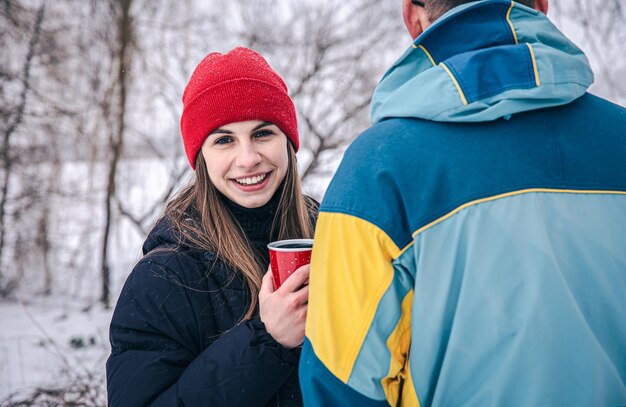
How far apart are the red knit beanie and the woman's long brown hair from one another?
0.13 m

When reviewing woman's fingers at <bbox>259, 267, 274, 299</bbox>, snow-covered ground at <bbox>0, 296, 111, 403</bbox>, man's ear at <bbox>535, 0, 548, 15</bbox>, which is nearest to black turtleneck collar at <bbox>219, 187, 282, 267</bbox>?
woman's fingers at <bbox>259, 267, 274, 299</bbox>

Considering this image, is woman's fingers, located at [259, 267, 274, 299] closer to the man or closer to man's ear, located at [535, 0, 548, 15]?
the man

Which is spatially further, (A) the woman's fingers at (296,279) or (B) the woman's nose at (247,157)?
(B) the woman's nose at (247,157)

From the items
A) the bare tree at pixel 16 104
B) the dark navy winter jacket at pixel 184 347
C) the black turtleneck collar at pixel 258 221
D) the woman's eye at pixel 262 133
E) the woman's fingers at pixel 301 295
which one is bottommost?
the dark navy winter jacket at pixel 184 347

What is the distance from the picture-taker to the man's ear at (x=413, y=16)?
3.66ft

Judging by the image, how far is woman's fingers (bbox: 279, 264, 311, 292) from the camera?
4.00ft

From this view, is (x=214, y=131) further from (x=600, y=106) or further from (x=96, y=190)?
(x=96, y=190)

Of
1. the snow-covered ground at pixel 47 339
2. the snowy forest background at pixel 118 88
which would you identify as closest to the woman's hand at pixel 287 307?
the snow-covered ground at pixel 47 339

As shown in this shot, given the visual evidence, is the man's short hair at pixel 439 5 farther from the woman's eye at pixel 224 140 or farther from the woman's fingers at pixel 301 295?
the woman's eye at pixel 224 140

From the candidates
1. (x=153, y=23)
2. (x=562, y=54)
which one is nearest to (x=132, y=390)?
(x=562, y=54)

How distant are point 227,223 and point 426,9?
40.4 inches

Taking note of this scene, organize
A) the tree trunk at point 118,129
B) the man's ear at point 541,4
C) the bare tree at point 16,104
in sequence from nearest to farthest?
the man's ear at point 541,4 < the bare tree at point 16,104 < the tree trunk at point 118,129

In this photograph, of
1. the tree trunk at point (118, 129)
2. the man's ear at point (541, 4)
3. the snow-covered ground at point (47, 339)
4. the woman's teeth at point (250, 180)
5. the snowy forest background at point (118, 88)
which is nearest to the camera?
the man's ear at point (541, 4)

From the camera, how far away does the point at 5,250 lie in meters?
Answer: 7.16
